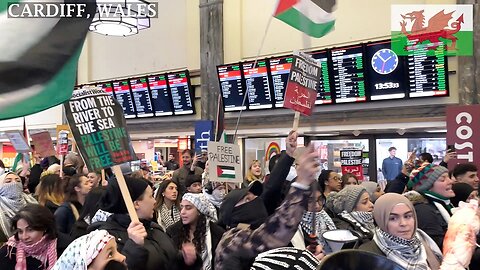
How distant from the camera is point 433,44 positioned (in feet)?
22.1

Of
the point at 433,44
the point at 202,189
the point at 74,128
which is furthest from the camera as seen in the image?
the point at 433,44

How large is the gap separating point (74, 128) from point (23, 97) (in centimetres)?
38

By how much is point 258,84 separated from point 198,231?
19.0 feet

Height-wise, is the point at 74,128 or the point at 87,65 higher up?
the point at 87,65

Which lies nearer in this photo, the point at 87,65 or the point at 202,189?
the point at 202,189

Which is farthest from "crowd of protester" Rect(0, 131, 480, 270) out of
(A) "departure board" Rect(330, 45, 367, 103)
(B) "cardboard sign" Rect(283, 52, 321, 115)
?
(A) "departure board" Rect(330, 45, 367, 103)

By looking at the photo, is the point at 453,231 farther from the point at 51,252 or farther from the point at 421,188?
the point at 51,252

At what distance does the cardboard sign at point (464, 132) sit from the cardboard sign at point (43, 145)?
7.07 m

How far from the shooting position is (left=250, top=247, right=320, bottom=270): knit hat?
63.9 inches

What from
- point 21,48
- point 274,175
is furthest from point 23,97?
point 274,175

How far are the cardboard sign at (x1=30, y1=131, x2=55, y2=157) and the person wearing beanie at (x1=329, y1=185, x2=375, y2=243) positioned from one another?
6689mm

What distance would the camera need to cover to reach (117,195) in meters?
3.13

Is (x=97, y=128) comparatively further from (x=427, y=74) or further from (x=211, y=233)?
(x=427, y=74)

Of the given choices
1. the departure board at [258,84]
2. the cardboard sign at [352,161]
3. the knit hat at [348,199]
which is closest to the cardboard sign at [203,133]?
the departure board at [258,84]
